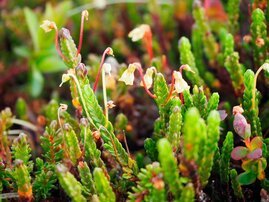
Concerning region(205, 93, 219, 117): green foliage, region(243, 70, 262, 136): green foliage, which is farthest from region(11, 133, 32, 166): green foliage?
region(243, 70, 262, 136): green foliage

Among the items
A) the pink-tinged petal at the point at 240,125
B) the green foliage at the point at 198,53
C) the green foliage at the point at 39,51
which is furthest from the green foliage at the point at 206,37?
the green foliage at the point at 39,51

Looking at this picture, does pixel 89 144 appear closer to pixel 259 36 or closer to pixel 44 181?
pixel 44 181

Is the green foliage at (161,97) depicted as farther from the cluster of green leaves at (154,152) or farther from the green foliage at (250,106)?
the green foliage at (250,106)

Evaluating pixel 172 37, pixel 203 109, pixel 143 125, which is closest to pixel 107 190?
pixel 203 109

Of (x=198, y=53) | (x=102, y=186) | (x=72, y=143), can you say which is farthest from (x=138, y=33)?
(x=102, y=186)

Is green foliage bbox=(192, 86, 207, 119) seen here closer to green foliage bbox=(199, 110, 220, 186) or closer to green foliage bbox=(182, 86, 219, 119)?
green foliage bbox=(182, 86, 219, 119)

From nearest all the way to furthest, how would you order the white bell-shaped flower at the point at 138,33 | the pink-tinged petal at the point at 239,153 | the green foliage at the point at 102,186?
1. the green foliage at the point at 102,186
2. the pink-tinged petal at the point at 239,153
3. the white bell-shaped flower at the point at 138,33

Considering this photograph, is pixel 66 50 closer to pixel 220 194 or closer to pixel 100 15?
pixel 220 194
